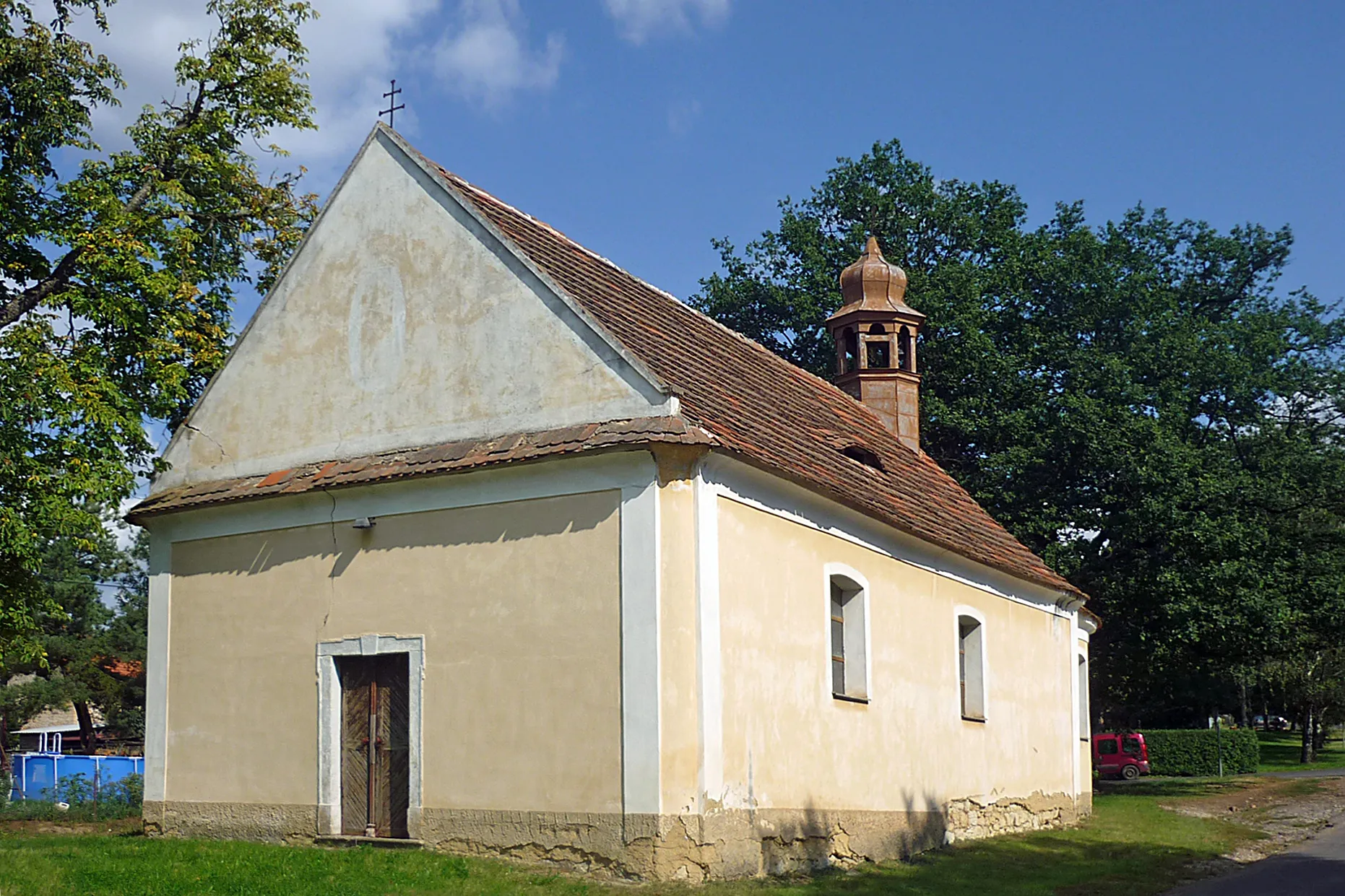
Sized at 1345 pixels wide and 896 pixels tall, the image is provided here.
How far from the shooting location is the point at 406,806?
1346 centimetres

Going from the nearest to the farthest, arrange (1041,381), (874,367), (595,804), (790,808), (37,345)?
(595,804)
(790,808)
(37,345)
(874,367)
(1041,381)

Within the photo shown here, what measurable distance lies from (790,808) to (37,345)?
10724mm

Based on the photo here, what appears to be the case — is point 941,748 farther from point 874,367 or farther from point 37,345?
point 37,345

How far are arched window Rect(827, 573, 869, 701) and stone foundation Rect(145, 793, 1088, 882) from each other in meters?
1.43

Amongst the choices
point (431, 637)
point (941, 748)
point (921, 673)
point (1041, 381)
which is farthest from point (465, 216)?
point (1041, 381)

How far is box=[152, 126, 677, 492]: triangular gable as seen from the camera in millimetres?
13203

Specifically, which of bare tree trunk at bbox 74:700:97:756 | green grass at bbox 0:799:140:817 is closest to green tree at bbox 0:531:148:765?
bare tree trunk at bbox 74:700:97:756

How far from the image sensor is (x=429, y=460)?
44.4ft

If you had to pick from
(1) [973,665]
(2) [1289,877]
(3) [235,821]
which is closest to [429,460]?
(3) [235,821]

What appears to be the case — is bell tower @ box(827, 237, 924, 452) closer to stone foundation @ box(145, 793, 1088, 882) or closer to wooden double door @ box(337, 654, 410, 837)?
stone foundation @ box(145, 793, 1088, 882)

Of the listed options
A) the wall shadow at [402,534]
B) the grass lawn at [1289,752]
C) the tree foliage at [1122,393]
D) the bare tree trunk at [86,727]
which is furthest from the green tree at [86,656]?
the grass lawn at [1289,752]

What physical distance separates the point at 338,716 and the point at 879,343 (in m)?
13.6

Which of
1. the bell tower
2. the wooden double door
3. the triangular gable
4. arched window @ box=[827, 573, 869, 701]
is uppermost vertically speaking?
the bell tower

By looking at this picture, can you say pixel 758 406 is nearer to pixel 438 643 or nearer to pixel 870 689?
pixel 870 689
